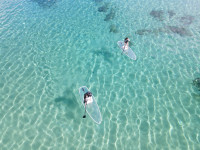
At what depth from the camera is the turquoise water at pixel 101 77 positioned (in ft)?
36.1

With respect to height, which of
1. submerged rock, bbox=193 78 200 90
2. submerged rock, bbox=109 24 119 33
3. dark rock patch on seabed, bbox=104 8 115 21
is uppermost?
dark rock patch on seabed, bbox=104 8 115 21

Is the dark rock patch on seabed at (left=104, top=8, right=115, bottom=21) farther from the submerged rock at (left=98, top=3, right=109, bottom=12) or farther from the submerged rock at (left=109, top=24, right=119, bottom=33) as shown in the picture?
the submerged rock at (left=109, top=24, right=119, bottom=33)

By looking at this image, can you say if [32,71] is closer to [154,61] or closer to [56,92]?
[56,92]

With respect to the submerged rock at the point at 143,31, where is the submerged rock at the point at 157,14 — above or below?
above

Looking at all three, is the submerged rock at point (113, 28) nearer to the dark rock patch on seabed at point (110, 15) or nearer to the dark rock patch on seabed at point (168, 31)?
the dark rock patch on seabed at point (110, 15)

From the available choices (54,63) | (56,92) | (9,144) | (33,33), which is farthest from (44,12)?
(9,144)

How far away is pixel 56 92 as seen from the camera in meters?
13.7

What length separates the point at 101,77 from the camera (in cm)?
1485

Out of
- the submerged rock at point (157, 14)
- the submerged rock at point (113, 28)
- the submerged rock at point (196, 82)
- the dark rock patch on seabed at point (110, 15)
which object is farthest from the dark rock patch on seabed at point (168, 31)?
the submerged rock at point (196, 82)

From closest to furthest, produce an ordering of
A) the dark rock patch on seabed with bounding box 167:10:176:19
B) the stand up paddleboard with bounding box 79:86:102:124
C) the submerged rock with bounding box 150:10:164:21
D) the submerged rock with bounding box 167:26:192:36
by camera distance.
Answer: the stand up paddleboard with bounding box 79:86:102:124
the submerged rock with bounding box 167:26:192:36
the submerged rock with bounding box 150:10:164:21
the dark rock patch on seabed with bounding box 167:10:176:19

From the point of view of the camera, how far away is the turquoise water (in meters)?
11.0

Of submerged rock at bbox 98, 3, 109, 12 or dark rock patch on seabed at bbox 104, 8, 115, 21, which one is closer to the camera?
dark rock patch on seabed at bbox 104, 8, 115, 21

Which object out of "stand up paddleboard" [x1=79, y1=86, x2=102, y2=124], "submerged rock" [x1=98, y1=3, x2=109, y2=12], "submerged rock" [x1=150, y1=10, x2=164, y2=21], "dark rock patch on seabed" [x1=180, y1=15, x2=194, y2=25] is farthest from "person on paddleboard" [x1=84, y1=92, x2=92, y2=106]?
"dark rock patch on seabed" [x1=180, y1=15, x2=194, y2=25]

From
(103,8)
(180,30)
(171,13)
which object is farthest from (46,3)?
(180,30)
